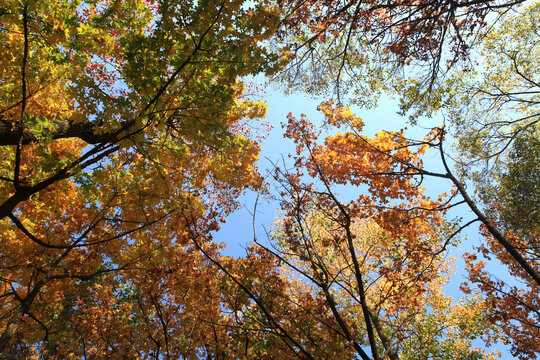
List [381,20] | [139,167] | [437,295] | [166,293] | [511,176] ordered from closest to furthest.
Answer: [139,167] → [381,20] → [166,293] → [511,176] → [437,295]

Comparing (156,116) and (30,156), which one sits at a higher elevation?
(30,156)

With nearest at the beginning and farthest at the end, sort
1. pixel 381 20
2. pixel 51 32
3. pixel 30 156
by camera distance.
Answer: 1. pixel 51 32
2. pixel 30 156
3. pixel 381 20

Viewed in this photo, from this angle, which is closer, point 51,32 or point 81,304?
point 51,32

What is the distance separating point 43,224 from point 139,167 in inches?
113

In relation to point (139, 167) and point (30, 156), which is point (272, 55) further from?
point (30, 156)

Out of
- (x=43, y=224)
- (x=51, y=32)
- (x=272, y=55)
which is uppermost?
(x=51, y=32)

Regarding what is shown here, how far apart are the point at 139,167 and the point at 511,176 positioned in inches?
433

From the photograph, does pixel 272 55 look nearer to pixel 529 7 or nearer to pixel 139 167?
pixel 139 167

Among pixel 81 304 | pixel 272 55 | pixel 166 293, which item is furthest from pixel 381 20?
pixel 81 304

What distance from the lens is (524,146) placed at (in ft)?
27.3

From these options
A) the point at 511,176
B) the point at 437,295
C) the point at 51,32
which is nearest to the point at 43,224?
the point at 51,32

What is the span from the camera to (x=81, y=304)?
8.26 metres

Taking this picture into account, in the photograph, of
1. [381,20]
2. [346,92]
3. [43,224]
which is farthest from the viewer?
[346,92]

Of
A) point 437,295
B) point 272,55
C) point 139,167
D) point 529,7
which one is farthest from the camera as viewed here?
point 437,295
